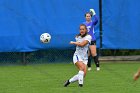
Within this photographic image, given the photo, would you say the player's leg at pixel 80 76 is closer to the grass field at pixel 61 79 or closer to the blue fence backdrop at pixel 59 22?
the grass field at pixel 61 79

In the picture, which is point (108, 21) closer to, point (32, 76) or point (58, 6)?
point (58, 6)

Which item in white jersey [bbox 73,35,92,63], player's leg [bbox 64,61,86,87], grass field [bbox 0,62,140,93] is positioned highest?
white jersey [bbox 73,35,92,63]

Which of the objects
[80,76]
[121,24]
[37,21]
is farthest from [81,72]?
[121,24]

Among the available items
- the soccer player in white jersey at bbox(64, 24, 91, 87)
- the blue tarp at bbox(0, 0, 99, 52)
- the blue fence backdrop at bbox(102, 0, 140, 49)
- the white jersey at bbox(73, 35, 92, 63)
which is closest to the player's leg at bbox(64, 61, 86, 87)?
the soccer player in white jersey at bbox(64, 24, 91, 87)

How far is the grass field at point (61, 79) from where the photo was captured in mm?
10492

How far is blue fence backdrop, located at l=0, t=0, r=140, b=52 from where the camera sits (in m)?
16.4

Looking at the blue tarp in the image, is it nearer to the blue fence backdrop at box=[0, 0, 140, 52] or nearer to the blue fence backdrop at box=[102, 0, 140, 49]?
the blue fence backdrop at box=[0, 0, 140, 52]

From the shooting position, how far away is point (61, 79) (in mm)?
12633

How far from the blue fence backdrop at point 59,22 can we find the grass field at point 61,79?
0.80m

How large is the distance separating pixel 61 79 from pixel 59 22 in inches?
180

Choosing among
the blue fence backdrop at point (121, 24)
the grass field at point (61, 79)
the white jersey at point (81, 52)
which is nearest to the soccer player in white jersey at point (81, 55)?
the white jersey at point (81, 52)

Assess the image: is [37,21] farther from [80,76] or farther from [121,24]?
[80,76]

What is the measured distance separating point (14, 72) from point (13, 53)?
2.51 meters

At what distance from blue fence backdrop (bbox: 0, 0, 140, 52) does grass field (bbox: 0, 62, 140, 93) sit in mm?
795
